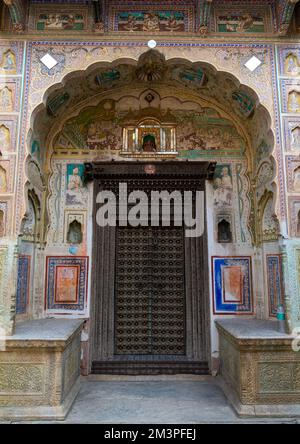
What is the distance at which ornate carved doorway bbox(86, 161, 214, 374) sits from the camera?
626 cm

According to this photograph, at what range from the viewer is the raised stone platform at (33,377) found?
4508mm

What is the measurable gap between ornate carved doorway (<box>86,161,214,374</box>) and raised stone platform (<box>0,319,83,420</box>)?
1.66 metres

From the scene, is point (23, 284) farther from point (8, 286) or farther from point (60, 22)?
point (60, 22)

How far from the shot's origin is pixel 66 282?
6.34 m

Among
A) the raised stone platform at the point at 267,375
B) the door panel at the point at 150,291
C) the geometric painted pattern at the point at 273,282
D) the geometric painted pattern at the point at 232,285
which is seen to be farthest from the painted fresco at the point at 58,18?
the raised stone platform at the point at 267,375

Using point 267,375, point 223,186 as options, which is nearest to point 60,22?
point 223,186

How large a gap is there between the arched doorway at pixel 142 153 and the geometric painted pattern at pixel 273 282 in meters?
0.39

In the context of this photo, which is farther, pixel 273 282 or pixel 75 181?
pixel 75 181

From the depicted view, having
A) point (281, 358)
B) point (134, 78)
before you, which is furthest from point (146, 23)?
point (281, 358)

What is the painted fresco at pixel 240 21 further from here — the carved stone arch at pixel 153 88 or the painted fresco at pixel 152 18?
the carved stone arch at pixel 153 88

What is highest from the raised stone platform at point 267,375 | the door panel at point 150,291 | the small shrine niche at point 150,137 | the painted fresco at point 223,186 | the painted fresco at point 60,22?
the painted fresco at point 60,22

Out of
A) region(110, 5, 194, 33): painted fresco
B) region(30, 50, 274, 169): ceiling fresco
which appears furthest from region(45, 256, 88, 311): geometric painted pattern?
region(110, 5, 194, 33): painted fresco

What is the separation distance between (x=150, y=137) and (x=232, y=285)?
3.03 m

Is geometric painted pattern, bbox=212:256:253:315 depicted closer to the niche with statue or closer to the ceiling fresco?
the niche with statue
